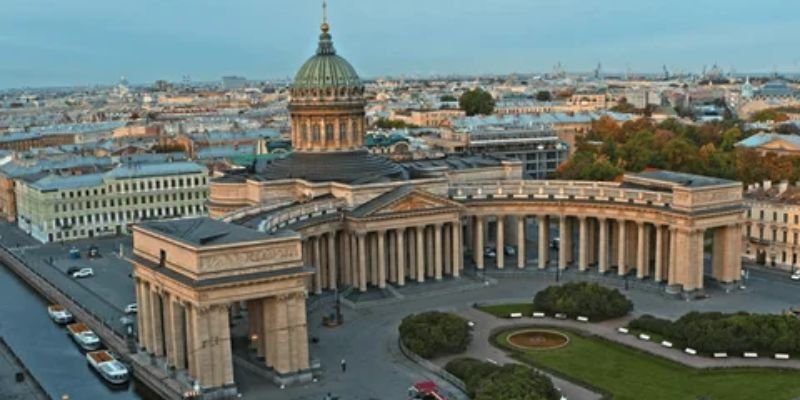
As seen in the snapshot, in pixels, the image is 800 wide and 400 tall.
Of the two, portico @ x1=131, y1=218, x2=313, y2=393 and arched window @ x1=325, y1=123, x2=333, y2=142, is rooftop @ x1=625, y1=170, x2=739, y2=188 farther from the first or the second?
portico @ x1=131, y1=218, x2=313, y2=393

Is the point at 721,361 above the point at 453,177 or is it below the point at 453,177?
below

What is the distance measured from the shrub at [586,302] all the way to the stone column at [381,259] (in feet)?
54.3

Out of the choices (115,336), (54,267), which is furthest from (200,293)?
(54,267)

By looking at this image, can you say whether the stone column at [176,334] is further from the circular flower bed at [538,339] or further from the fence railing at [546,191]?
the fence railing at [546,191]

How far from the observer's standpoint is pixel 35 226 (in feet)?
441

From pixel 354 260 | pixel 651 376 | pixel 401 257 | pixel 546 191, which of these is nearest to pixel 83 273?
pixel 354 260

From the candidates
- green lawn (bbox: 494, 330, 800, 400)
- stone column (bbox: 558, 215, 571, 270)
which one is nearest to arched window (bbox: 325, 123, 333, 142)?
stone column (bbox: 558, 215, 571, 270)

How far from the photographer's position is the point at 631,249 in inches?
3814

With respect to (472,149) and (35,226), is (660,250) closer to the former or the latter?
(472,149)

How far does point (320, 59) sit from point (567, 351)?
151ft

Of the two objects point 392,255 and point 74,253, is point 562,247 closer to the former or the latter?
point 392,255

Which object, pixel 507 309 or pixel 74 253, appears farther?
pixel 74 253

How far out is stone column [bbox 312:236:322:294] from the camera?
87.4 meters

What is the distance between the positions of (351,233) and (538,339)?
23192mm
